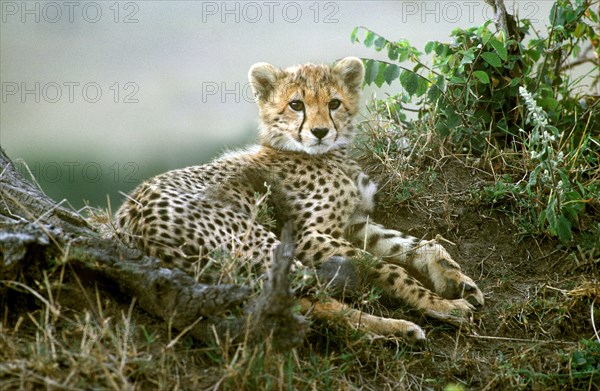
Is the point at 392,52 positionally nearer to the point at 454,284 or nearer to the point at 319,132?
the point at 319,132

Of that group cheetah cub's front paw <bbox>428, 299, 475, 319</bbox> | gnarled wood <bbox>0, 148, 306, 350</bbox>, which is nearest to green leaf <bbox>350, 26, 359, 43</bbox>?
cheetah cub's front paw <bbox>428, 299, 475, 319</bbox>

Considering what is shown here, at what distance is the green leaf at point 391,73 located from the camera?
141 inches

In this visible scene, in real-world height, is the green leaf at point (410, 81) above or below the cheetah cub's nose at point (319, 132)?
above

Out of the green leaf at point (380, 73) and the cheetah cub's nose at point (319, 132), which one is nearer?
the cheetah cub's nose at point (319, 132)

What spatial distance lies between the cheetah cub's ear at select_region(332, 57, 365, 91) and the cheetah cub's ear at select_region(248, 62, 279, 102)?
1.08ft

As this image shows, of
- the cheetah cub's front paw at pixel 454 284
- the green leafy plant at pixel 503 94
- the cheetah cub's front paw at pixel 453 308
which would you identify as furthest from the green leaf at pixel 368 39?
the cheetah cub's front paw at pixel 453 308

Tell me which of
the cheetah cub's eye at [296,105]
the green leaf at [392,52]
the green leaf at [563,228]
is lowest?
the green leaf at [563,228]

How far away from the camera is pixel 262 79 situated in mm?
3695

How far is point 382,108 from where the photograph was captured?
414 cm

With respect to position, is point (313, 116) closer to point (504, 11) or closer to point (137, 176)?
point (137, 176)

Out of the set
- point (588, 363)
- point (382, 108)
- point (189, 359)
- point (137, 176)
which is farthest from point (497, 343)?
point (137, 176)

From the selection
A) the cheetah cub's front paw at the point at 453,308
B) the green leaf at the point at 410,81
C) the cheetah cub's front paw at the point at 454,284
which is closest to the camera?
the cheetah cub's front paw at the point at 453,308

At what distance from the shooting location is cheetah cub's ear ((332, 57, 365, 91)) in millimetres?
3689

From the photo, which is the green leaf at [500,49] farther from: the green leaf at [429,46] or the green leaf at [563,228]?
the green leaf at [563,228]
